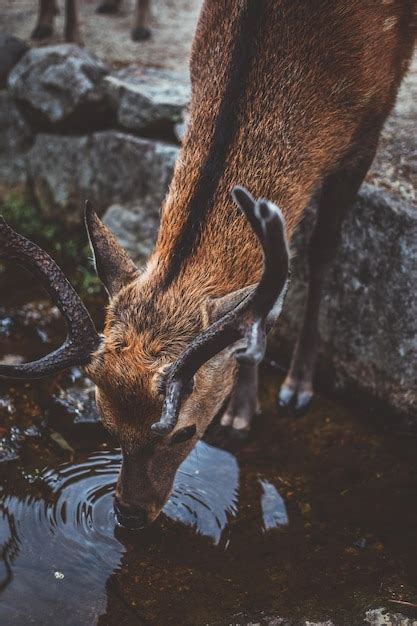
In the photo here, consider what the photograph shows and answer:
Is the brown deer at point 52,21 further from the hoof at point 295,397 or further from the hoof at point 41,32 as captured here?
the hoof at point 295,397

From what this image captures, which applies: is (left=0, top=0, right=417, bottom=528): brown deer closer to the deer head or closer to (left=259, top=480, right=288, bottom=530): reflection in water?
the deer head

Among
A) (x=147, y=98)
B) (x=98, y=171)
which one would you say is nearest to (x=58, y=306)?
(x=147, y=98)

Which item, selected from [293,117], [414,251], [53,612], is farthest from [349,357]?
[53,612]

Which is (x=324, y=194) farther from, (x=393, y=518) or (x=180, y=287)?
(x=393, y=518)

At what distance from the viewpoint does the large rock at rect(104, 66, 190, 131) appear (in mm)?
5676

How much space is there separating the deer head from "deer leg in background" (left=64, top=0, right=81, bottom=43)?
3991 millimetres

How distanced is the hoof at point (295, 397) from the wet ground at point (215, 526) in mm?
65

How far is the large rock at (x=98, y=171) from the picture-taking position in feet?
18.6

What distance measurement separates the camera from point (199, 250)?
332 cm

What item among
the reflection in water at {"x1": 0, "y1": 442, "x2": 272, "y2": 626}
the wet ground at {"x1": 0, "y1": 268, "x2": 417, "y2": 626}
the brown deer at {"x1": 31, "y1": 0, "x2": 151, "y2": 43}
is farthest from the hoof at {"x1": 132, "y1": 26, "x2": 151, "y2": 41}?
the reflection in water at {"x1": 0, "y1": 442, "x2": 272, "y2": 626}

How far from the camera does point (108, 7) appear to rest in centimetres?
805

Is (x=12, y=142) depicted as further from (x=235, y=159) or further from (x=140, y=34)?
(x=235, y=159)

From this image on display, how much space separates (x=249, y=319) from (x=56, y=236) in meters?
3.78

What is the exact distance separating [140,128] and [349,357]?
2.37m
